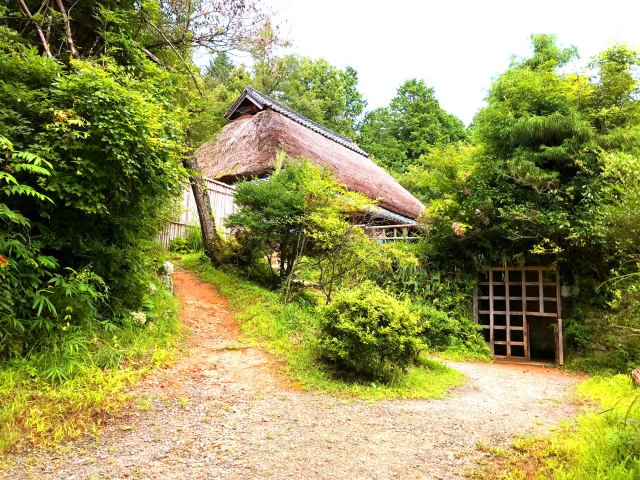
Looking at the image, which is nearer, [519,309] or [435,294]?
[435,294]

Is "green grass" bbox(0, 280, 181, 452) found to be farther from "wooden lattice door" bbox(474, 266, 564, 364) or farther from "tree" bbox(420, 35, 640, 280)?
"wooden lattice door" bbox(474, 266, 564, 364)

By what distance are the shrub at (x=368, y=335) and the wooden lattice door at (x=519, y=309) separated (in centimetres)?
381

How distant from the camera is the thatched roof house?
11.3m

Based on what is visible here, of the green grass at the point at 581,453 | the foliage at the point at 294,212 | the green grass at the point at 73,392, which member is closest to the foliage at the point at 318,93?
the foliage at the point at 294,212

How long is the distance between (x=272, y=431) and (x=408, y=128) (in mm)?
24178

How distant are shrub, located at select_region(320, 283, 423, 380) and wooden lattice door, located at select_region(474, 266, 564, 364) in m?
3.81

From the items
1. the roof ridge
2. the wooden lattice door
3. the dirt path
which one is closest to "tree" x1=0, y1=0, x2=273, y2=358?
the dirt path

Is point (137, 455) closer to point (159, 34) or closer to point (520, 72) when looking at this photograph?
point (159, 34)

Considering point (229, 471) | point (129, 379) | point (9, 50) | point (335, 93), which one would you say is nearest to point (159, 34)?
point (9, 50)

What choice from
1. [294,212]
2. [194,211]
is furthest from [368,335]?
[194,211]

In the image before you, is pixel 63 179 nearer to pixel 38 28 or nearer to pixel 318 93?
pixel 38 28

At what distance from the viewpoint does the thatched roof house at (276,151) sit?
1133cm

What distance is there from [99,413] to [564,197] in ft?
24.0

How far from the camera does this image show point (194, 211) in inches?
384
